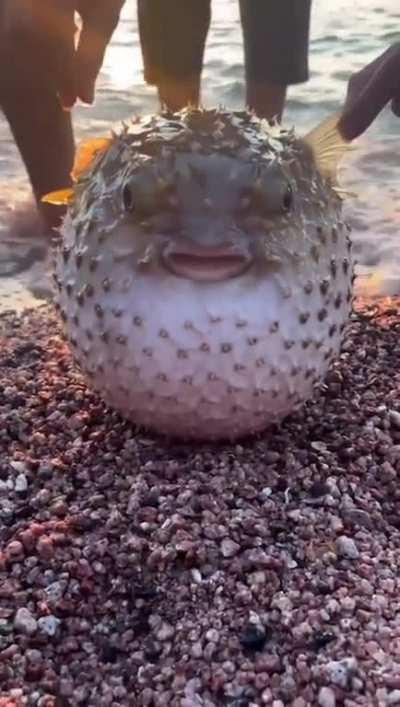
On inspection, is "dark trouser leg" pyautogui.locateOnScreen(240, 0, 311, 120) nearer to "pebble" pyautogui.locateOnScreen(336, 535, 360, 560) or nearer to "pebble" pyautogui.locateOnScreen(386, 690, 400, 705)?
"pebble" pyautogui.locateOnScreen(336, 535, 360, 560)

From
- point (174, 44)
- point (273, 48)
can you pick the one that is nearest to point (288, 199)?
point (174, 44)

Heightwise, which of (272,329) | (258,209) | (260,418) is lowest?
→ (260,418)

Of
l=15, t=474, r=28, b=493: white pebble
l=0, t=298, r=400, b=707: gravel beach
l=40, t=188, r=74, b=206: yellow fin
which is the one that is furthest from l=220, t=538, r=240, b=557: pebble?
l=40, t=188, r=74, b=206: yellow fin

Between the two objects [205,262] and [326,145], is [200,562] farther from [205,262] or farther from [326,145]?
[326,145]

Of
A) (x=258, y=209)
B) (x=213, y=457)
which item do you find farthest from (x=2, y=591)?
(x=258, y=209)

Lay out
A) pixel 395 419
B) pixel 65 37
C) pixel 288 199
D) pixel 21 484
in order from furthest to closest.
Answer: pixel 65 37 < pixel 395 419 < pixel 21 484 < pixel 288 199

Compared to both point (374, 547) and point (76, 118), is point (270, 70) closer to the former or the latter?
point (76, 118)
